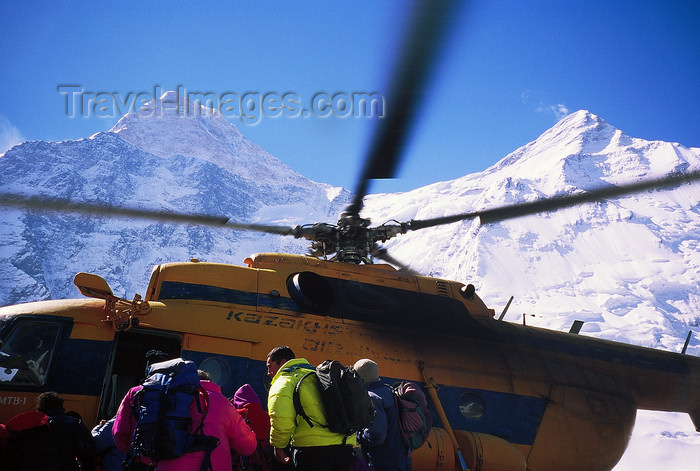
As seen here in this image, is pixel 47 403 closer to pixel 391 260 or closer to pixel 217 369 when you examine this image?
pixel 217 369

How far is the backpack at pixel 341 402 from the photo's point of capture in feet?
12.1

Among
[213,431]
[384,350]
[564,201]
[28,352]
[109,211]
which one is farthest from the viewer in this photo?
[384,350]

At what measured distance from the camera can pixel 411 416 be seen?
452 centimetres

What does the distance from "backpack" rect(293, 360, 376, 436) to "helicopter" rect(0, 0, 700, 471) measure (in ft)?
8.43

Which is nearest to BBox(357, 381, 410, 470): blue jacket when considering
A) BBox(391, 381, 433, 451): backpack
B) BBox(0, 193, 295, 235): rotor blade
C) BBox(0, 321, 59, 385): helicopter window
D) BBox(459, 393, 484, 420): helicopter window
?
BBox(391, 381, 433, 451): backpack

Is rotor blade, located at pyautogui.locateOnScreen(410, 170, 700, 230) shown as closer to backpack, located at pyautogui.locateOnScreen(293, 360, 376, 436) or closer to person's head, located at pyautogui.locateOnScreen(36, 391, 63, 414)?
backpack, located at pyautogui.locateOnScreen(293, 360, 376, 436)

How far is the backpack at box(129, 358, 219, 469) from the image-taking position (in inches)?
127

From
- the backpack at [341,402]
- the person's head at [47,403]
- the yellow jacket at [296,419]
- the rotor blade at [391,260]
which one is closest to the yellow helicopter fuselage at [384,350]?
the rotor blade at [391,260]

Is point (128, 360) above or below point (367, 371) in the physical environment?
below

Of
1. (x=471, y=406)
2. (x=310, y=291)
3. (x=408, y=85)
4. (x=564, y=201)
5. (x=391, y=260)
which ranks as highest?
(x=408, y=85)

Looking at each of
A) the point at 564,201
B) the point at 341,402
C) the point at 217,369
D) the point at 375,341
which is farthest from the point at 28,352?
the point at 564,201

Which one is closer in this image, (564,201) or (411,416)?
(411,416)

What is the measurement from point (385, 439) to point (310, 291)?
2.94 metres

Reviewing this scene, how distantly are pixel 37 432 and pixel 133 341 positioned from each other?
2403 millimetres
